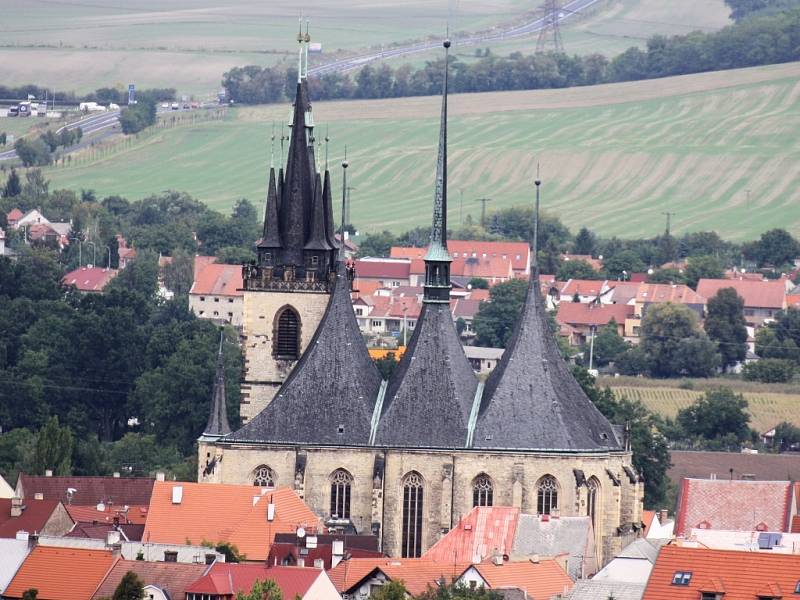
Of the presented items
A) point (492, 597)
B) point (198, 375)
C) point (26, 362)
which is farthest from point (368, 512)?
point (26, 362)

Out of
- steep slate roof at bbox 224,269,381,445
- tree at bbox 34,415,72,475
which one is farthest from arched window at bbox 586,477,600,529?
tree at bbox 34,415,72,475

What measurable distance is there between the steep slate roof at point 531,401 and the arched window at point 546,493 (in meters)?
0.98

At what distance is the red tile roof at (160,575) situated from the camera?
75062 mm

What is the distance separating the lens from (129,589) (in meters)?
72.7

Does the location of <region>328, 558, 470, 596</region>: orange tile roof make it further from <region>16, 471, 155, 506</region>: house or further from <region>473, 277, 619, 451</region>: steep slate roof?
<region>16, 471, 155, 506</region>: house

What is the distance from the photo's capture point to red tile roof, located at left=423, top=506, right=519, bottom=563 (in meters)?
85.6

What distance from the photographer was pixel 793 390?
6570 inches

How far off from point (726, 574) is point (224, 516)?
73.6 feet

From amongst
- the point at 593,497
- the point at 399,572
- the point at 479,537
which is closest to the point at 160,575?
the point at 399,572

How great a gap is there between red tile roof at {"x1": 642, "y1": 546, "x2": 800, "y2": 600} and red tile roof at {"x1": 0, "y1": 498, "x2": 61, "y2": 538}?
2135 centimetres

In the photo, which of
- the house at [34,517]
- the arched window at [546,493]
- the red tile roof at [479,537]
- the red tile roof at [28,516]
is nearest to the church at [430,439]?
the arched window at [546,493]

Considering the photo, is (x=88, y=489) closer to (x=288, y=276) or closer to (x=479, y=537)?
(x=288, y=276)

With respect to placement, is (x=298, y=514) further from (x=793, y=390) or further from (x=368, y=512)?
(x=793, y=390)

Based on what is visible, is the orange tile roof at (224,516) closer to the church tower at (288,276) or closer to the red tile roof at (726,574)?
the church tower at (288,276)
